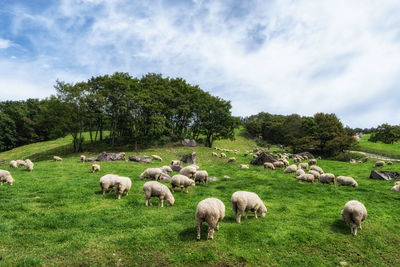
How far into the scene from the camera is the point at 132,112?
1724 inches

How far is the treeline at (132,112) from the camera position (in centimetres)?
3962

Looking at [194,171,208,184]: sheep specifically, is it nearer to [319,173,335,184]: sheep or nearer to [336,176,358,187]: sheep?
[319,173,335,184]: sheep

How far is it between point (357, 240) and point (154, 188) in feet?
33.0

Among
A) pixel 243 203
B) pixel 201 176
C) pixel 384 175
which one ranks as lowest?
pixel 201 176

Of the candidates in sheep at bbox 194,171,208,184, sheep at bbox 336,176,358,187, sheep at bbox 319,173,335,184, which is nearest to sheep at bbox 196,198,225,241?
sheep at bbox 194,171,208,184

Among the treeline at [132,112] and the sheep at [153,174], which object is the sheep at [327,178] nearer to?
the sheep at [153,174]

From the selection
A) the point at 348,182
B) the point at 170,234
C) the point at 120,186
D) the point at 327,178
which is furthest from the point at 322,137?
the point at 170,234

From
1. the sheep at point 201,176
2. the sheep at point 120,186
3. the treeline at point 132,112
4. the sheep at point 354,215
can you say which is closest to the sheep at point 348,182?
the sheep at point 354,215

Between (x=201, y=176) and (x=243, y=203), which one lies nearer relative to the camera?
(x=243, y=203)

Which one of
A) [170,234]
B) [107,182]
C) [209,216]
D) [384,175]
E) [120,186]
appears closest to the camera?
[209,216]

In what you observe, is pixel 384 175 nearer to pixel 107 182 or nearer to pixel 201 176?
pixel 201 176

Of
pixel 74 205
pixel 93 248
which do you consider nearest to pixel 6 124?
pixel 74 205

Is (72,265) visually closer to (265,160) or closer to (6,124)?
(265,160)

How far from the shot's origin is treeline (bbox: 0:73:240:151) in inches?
1560
